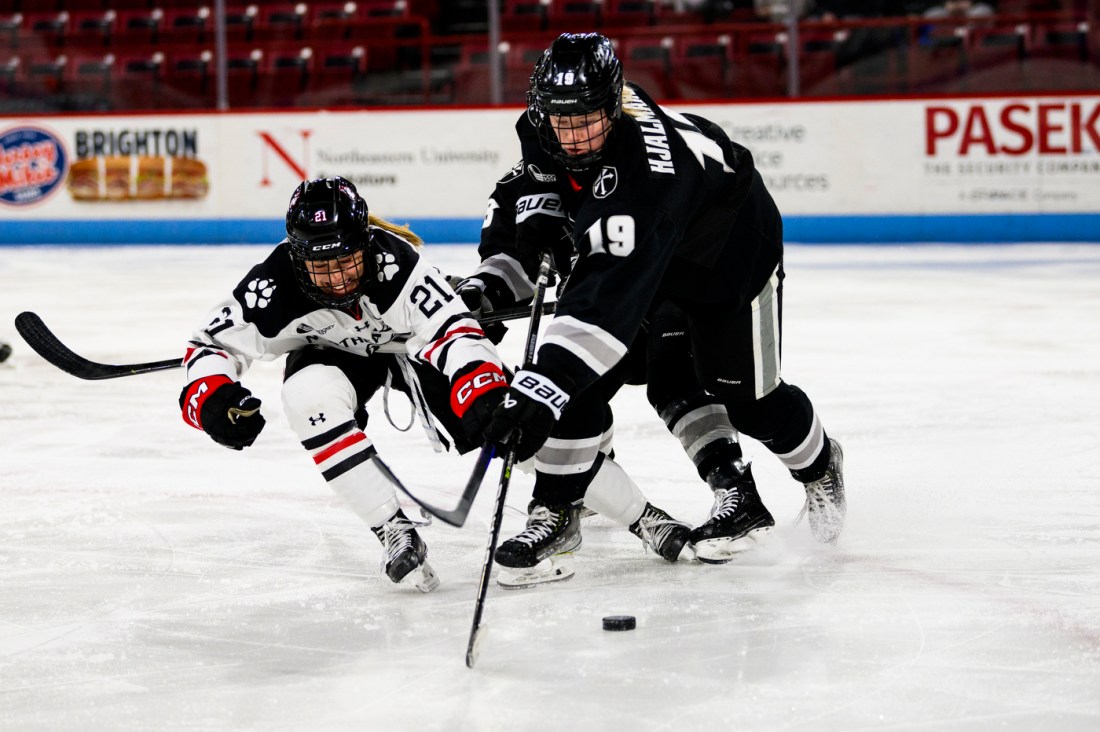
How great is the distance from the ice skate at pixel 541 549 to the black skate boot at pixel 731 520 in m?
0.22

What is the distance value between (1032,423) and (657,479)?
42.2 inches

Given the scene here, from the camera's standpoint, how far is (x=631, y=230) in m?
2.12

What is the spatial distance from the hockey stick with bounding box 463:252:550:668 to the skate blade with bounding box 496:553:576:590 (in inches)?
3.9

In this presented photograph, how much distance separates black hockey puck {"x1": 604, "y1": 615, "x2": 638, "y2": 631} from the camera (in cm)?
212

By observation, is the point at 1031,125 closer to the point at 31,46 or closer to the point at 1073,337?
the point at 1073,337

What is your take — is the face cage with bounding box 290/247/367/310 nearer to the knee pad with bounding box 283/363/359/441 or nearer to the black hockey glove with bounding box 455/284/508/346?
the knee pad with bounding box 283/363/359/441

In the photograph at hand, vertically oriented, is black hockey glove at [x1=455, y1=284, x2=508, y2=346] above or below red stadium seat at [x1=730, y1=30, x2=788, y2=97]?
below

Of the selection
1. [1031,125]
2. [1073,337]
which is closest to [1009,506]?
[1073,337]

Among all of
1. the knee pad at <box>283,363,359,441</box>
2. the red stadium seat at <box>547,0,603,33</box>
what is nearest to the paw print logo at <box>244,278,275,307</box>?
the knee pad at <box>283,363,359,441</box>

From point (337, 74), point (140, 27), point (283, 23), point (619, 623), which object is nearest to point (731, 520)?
point (619, 623)

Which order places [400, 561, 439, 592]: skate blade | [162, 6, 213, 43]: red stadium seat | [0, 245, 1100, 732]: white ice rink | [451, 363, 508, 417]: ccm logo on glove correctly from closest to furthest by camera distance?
[0, 245, 1100, 732]: white ice rink < [451, 363, 508, 417]: ccm logo on glove < [400, 561, 439, 592]: skate blade < [162, 6, 213, 43]: red stadium seat

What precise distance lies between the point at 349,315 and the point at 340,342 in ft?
0.28

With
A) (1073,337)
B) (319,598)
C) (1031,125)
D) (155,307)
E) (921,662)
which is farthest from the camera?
(1031,125)

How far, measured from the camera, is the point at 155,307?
6277 millimetres
